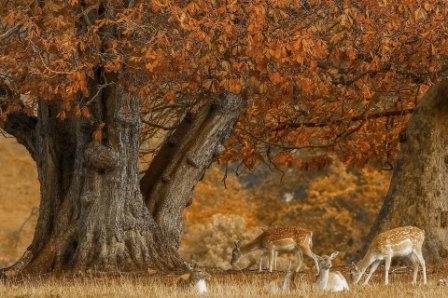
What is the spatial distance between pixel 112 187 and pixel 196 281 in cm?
500

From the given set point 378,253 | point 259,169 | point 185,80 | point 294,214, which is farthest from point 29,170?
point 378,253

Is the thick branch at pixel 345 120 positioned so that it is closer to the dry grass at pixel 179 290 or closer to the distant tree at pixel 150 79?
the distant tree at pixel 150 79

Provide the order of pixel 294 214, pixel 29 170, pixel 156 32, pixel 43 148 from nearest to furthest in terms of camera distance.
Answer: pixel 156 32 → pixel 43 148 → pixel 294 214 → pixel 29 170

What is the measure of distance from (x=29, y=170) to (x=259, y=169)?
10.6 metres

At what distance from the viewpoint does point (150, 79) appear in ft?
62.8

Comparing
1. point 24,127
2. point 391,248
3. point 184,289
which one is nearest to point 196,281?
point 184,289

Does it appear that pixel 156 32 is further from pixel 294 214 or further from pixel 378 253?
pixel 294 214

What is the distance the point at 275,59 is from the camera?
61.6 ft

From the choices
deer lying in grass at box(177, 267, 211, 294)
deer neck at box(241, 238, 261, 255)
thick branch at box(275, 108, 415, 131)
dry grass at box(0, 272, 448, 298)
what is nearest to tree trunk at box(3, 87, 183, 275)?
deer neck at box(241, 238, 261, 255)

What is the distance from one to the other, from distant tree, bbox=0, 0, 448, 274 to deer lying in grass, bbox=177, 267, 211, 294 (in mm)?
3599

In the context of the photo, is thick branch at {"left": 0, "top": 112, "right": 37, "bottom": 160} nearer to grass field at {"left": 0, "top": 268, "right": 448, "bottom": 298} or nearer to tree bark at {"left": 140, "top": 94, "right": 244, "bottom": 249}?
tree bark at {"left": 140, "top": 94, "right": 244, "bottom": 249}

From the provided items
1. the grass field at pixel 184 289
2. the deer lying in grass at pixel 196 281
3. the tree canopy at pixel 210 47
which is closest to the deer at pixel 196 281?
the deer lying in grass at pixel 196 281

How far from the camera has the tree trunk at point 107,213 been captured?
1997 centimetres

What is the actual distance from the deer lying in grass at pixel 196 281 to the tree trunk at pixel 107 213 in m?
3.84
